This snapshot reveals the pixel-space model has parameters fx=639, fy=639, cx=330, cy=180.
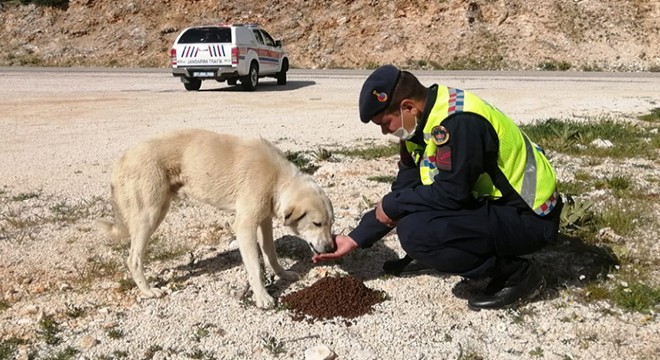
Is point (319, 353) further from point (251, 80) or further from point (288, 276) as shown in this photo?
point (251, 80)

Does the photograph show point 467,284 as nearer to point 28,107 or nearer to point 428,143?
point 428,143

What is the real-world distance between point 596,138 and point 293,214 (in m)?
6.26

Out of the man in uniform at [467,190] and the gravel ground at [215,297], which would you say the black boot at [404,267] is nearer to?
the gravel ground at [215,297]

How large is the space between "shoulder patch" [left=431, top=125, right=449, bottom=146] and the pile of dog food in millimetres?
1236

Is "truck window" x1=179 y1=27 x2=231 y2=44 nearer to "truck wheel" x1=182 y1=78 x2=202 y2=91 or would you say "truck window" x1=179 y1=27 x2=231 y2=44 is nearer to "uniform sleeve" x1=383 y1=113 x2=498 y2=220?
"truck wheel" x1=182 y1=78 x2=202 y2=91

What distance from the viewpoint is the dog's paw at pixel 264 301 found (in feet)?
13.9

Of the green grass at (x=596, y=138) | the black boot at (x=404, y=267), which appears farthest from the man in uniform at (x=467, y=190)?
the green grass at (x=596, y=138)

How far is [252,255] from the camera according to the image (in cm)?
435

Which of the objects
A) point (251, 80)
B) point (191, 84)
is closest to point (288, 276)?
point (251, 80)

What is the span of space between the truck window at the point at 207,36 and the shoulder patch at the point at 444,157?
15.9 meters

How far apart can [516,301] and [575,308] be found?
381 mm

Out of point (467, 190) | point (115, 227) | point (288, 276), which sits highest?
point (467, 190)

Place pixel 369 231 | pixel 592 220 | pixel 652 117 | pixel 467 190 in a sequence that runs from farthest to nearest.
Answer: pixel 652 117
pixel 592 220
pixel 369 231
pixel 467 190

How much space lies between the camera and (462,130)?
356 cm
